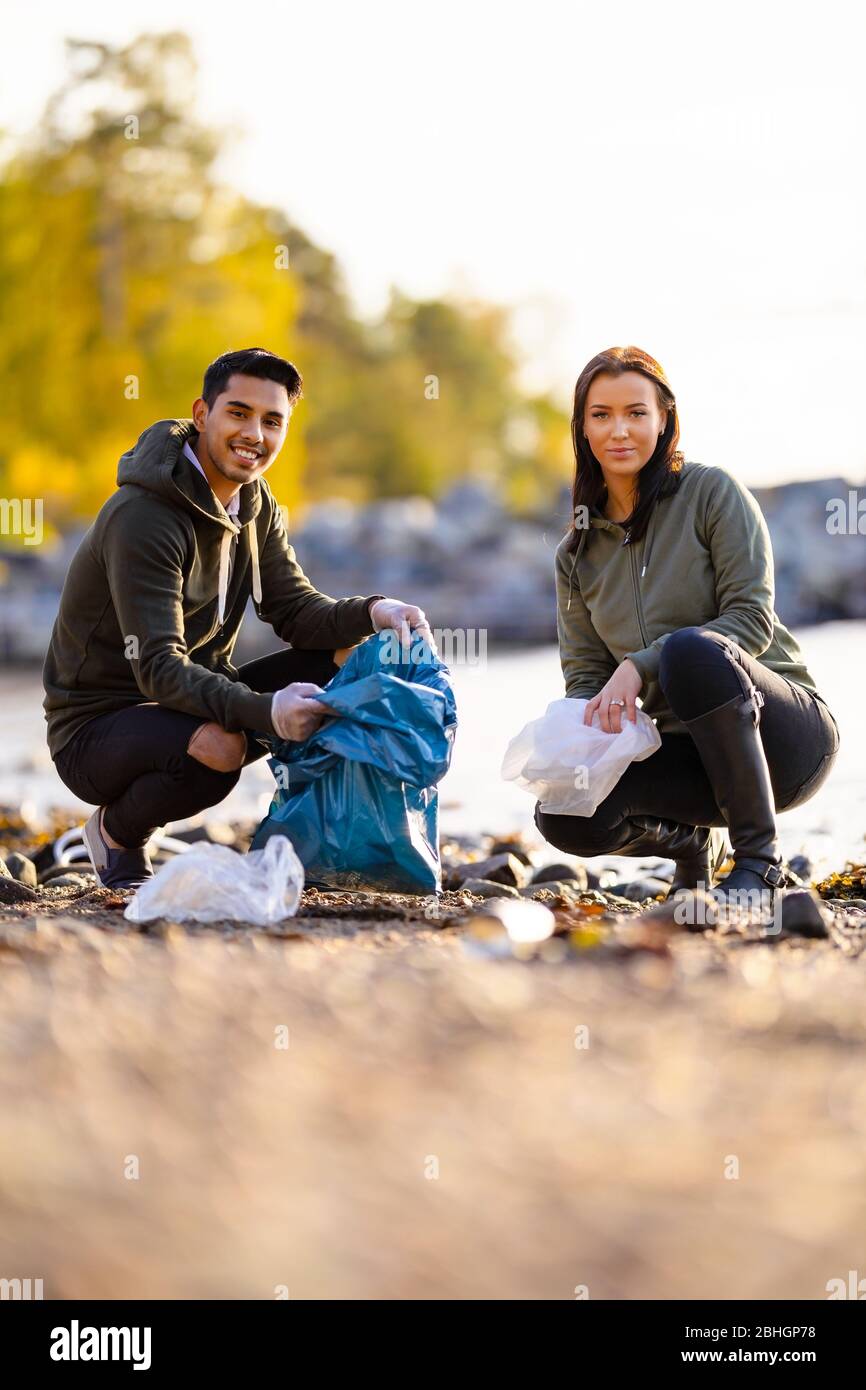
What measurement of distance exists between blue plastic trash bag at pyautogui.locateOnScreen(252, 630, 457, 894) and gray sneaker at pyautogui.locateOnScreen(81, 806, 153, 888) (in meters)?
0.51

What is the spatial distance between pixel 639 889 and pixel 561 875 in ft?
1.23

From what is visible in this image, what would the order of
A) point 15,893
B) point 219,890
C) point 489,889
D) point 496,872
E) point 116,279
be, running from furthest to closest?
point 116,279 < point 496,872 < point 489,889 < point 15,893 < point 219,890

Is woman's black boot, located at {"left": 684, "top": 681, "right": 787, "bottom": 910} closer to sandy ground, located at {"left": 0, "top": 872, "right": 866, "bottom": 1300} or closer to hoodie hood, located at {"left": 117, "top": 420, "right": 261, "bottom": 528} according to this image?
sandy ground, located at {"left": 0, "top": 872, "right": 866, "bottom": 1300}

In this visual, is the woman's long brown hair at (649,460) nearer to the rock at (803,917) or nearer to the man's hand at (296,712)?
the man's hand at (296,712)

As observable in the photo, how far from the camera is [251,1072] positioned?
7.34 ft

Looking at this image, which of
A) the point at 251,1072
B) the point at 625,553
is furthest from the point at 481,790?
the point at 251,1072

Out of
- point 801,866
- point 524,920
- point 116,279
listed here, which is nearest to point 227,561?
point 524,920

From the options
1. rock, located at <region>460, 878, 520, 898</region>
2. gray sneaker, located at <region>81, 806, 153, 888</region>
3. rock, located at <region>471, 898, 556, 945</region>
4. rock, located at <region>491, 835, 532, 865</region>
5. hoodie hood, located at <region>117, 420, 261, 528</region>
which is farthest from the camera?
rock, located at <region>491, 835, 532, 865</region>

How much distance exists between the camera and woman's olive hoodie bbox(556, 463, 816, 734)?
3.61 m

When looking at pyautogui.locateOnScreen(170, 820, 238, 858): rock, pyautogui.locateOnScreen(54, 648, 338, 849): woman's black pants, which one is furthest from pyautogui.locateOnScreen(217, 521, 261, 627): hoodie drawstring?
pyautogui.locateOnScreen(170, 820, 238, 858): rock

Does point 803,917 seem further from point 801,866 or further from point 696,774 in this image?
point 801,866

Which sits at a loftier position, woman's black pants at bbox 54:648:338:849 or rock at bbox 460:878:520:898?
woman's black pants at bbox 54:648:338:849

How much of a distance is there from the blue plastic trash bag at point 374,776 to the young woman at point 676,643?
1.23 feet

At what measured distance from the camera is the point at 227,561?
389 centimetres
